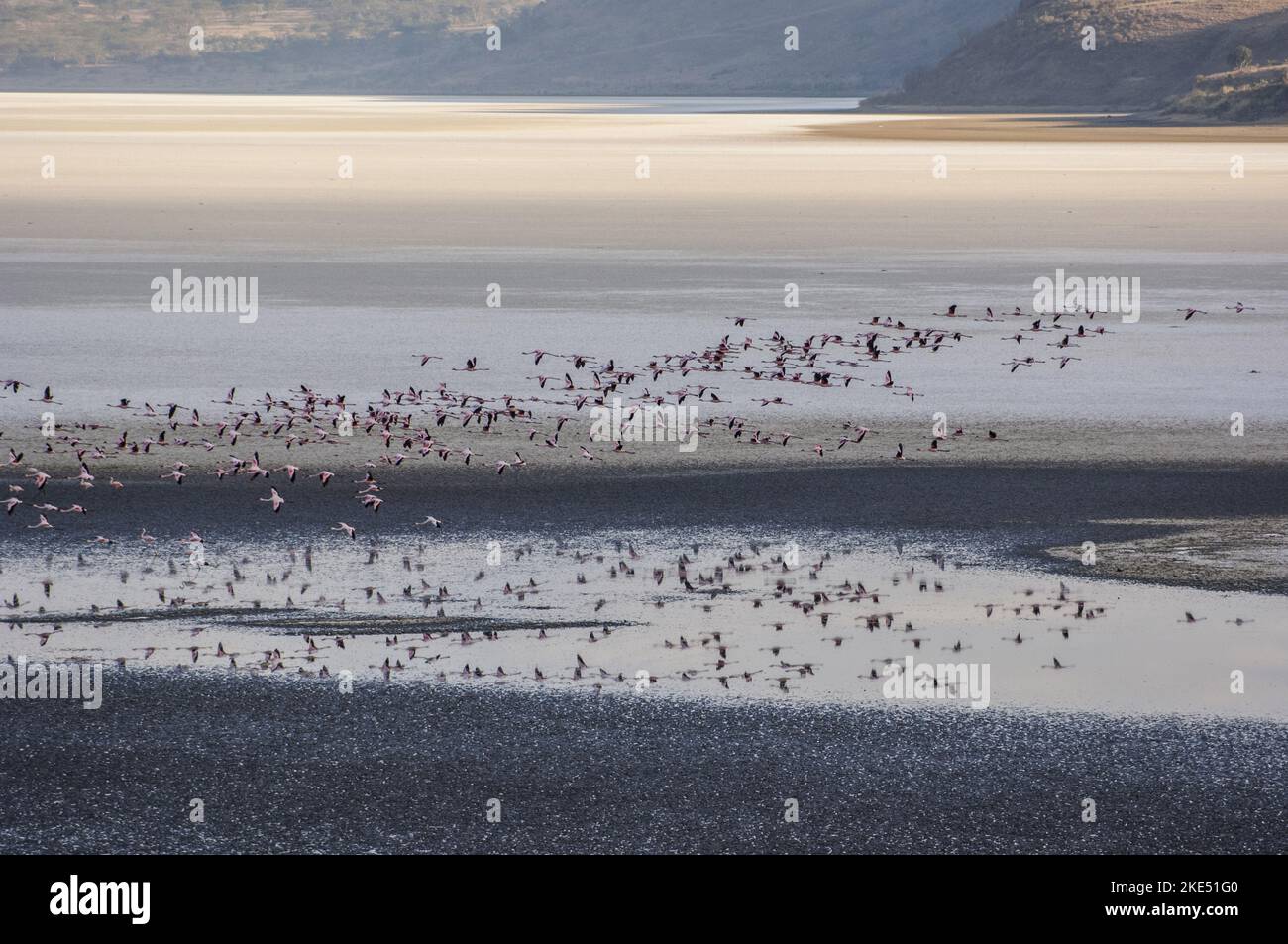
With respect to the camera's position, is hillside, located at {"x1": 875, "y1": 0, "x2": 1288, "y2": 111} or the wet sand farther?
hillside, located at {"x1": 875, "y1": 0, "x2": 1288, "y2": 111}

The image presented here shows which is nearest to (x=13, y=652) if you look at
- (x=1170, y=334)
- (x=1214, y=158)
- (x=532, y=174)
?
(x=1170, y=334)

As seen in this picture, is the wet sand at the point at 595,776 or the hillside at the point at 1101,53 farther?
the hillside at the point at 1101,53

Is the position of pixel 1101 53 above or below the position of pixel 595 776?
above

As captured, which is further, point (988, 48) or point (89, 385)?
point (988, 48)

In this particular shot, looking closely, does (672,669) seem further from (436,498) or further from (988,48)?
(988,48)

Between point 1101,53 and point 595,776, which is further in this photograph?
point 1101,53

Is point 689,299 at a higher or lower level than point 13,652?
higher

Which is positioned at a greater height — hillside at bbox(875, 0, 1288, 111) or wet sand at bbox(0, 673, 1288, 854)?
hillside at bbox(875, 0, 1288, 111)

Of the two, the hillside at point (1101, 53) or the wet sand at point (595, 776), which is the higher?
the hillside at point (1101, 53)
